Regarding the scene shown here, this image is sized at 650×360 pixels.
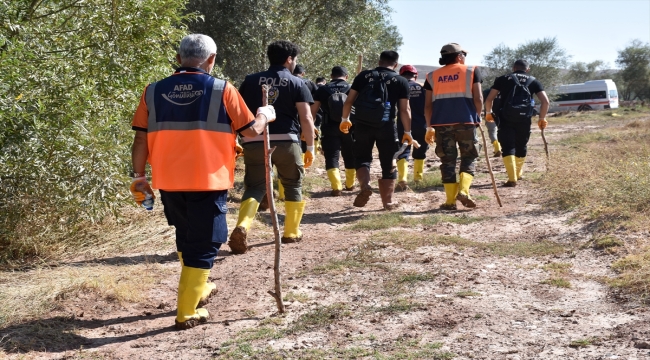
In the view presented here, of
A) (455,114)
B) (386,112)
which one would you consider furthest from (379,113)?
(455,114)

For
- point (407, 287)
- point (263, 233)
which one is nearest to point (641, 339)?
point (407, 287)

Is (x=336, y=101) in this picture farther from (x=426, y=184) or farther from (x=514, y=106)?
(x=514, y=106)

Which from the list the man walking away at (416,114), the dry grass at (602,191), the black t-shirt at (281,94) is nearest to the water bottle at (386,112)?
the black t-shirt at (281,94)

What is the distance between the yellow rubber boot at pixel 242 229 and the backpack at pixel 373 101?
2484 millimetres

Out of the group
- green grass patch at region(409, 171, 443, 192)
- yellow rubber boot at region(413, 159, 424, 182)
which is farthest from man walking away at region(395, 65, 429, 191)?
green grass patch at region(409, 171, 443, 192)

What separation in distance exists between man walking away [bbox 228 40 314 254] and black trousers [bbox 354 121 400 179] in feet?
6.73

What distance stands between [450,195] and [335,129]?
8.12ft

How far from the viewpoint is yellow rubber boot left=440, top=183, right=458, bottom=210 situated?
9.33 m

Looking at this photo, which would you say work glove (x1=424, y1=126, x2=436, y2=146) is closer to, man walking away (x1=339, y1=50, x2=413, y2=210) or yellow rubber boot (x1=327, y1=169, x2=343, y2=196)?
man walking away (x1=339, y1=50, x2=413, y2=210)

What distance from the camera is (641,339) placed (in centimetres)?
401

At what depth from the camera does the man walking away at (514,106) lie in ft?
37.4

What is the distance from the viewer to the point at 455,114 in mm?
9156

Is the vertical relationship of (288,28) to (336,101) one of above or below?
above

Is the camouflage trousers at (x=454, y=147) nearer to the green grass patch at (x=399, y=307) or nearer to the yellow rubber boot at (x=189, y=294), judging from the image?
the green grass patch at (x=399, y=307)
